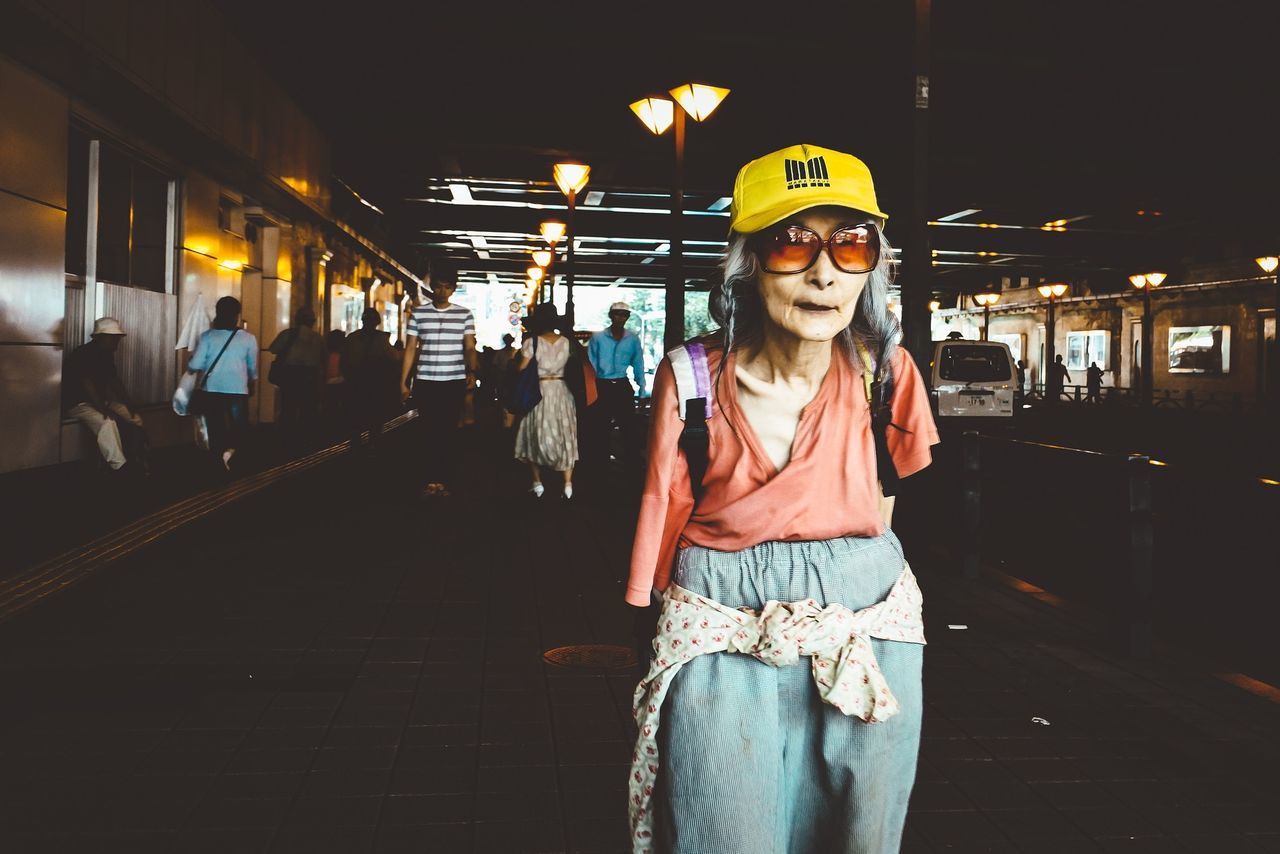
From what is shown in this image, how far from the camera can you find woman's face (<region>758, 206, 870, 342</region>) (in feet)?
6.38

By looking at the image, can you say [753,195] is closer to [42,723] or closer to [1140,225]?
[42,723]

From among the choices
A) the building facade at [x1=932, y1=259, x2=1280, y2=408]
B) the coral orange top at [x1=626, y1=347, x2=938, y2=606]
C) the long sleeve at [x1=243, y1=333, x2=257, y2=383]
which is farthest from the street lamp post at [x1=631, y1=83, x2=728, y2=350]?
the building facade at [x1=932, y1=259, x2=1280, y2=408]

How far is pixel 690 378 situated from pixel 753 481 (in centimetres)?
22

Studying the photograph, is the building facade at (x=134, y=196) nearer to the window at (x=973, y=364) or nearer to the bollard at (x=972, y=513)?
the bollard at (x=972, y=513)

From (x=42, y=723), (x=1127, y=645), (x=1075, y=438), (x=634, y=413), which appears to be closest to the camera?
(x=42, y=723)

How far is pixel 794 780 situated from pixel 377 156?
2325cm

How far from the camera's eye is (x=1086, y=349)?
4538 cm

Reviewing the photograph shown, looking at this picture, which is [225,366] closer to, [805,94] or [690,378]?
[690,378]

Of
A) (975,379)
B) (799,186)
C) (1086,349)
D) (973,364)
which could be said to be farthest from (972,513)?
(1086,349)

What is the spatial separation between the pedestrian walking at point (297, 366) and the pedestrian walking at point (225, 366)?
3.79m

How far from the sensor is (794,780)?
1.92 meters

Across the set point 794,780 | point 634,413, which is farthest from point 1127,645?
point 634,413

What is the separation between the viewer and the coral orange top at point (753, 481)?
6.25 feet

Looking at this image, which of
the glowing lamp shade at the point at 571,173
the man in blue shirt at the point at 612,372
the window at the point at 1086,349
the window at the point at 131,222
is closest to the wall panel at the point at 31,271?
the window at the point at 131,222
